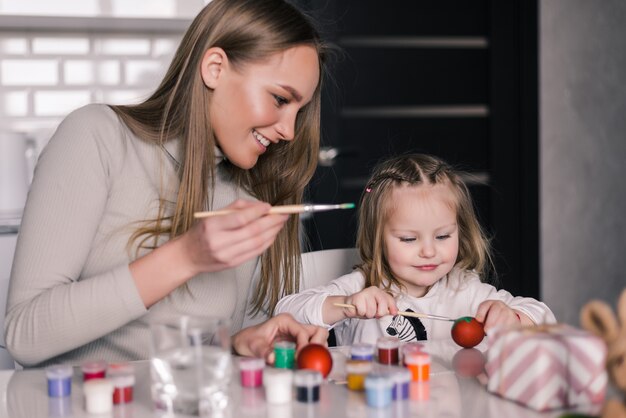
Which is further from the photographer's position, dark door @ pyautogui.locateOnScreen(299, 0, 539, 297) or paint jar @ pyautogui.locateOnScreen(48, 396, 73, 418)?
dark door @ pyautogui.locateOnScreen(299, 0, 539, 297)

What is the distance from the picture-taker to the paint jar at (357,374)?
1095 mm

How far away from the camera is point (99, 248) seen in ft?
5.01

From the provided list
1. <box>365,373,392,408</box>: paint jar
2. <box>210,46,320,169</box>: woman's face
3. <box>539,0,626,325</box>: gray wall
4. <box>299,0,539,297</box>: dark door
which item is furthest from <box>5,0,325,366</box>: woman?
<box>539,0,626,325</box>: gray wall

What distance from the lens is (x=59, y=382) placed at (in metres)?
1.09

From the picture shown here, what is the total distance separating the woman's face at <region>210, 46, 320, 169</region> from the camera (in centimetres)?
157

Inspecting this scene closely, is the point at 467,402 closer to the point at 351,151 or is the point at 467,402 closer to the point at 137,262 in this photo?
the point at 137,262

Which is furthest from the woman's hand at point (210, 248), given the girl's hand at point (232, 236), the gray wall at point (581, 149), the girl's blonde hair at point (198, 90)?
the gray wall at point (581, 149)

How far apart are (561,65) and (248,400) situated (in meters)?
3.00

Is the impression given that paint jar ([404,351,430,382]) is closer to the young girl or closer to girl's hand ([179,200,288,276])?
girl's hand ([179,200,288,276])

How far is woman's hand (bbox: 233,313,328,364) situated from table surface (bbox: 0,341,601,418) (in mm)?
141

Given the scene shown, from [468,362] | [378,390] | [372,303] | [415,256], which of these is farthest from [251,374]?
[415,256]

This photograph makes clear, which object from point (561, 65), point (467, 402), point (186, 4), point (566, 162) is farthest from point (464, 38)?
point (467, 402)

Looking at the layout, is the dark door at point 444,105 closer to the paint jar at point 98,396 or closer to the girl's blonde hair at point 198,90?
the girl's blonde hair at point 198,90

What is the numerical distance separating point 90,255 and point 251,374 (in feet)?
1.82
